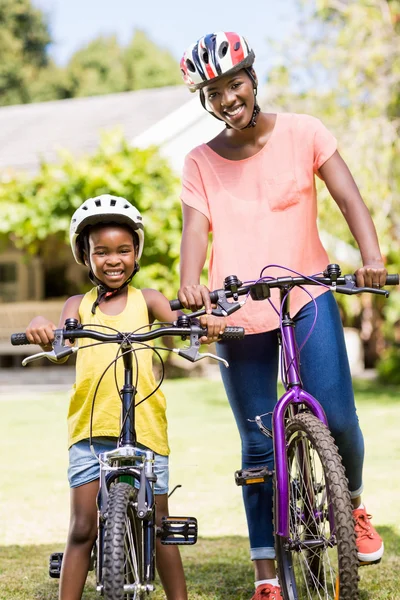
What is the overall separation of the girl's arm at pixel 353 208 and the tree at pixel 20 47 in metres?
39.3

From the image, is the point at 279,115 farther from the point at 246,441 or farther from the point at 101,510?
the point at 101,510

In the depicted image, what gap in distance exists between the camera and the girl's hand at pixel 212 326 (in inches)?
134

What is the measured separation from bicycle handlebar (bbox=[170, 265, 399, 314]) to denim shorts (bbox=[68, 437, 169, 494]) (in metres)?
0.59

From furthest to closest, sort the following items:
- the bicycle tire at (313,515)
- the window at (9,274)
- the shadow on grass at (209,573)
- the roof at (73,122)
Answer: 1. the window at (9,274)
2. the roof at (73,122)
3. the shadow on grass at (209,573)
4. the bicycle tire at (313,515)

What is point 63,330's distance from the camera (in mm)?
3365

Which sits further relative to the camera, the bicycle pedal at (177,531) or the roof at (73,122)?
the roof at (73,122)

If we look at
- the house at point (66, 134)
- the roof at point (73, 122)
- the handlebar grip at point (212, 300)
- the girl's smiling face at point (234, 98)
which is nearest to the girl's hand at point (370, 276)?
the handlebar grip at point (212, 300)

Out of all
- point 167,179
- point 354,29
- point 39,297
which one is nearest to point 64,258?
point 39,297

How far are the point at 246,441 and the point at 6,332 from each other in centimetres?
1615

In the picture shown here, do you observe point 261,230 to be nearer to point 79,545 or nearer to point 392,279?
point 392,279

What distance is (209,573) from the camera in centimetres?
478

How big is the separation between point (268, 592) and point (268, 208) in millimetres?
1528

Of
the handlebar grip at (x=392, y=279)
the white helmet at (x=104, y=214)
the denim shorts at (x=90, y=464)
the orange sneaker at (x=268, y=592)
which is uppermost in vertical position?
the white helmet at (x=104, y=214)

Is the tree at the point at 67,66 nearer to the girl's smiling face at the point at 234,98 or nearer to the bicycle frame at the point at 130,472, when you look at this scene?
the girl's smiling face at the point at 234,98
